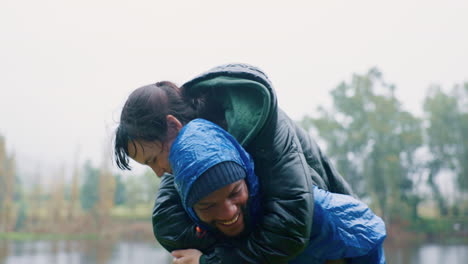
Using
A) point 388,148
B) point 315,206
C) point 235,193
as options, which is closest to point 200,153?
A: point 235,193

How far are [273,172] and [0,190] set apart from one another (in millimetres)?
9103

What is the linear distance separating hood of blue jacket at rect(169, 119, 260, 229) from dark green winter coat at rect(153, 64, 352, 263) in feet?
0.14

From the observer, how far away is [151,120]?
0.63 meters

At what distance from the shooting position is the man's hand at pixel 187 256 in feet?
2.10

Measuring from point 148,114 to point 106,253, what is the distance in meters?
9.13

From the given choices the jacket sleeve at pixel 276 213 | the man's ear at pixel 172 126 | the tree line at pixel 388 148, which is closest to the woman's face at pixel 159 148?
the man's ear at pixel 172 126

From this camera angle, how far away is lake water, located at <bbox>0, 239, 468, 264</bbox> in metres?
7.82

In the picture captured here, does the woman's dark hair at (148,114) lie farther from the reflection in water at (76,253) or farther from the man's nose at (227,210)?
the reflection in water at (76,253)

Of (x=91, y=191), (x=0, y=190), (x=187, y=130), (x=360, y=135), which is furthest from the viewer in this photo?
(x=91, y=191)

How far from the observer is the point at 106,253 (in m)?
9.05

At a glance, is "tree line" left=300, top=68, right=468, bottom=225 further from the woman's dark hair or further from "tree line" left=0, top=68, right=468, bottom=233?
the woman's dark hair

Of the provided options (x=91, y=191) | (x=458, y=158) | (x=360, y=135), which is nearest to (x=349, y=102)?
(x=360, y=135)

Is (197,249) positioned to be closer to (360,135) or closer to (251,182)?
(251,182)

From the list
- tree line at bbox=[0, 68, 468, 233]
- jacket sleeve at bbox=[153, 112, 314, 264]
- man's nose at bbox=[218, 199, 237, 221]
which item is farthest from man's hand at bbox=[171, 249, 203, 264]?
tree line at bbox=[0, 68, 468, 233]
